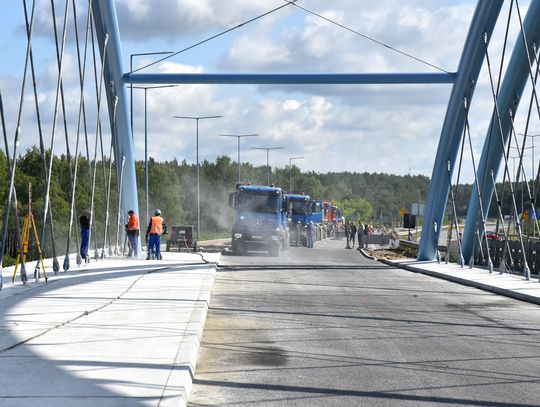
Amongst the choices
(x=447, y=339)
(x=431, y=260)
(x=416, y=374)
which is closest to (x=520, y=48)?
(x=431, y=260)

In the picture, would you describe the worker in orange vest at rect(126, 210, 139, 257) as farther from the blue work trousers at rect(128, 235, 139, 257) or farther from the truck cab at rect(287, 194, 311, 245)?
the truck cab at rect(287, 194, 311, 245)

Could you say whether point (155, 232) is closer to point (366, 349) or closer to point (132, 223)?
point (132, 223)

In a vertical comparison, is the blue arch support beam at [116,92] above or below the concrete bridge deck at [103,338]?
above

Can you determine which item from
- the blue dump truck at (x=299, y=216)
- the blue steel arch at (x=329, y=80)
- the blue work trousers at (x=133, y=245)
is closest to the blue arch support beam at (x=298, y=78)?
the blue steel arch at (x=329, y=80)

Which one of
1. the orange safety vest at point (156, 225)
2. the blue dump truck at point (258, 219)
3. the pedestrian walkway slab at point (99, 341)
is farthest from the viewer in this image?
the blue dump truck at point (258, 219)

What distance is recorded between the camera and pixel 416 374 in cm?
1042

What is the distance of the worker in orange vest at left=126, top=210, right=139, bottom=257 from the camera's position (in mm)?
35000

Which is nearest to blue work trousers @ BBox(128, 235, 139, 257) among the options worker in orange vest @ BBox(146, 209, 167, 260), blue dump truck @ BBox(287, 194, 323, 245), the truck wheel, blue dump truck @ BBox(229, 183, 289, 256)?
worker in orange vest @ BBox(146, 209, 167, 260)

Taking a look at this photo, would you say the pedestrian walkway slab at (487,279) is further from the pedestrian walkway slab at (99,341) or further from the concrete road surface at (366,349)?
the pedestrian walkway slab at (99,341)

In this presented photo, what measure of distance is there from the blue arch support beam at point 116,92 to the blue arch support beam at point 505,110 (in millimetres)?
11123

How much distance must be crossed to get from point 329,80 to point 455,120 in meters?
4.25

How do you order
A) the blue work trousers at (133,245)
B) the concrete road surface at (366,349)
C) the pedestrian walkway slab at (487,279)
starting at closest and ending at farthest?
the concrete road surface at (366,349) → the pedestrian walkway slab at (487,279) → the blue work trousers at (133,245)

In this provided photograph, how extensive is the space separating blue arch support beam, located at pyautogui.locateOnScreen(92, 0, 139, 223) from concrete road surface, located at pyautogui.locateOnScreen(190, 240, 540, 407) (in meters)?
10.3

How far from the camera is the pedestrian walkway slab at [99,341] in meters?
8.46
